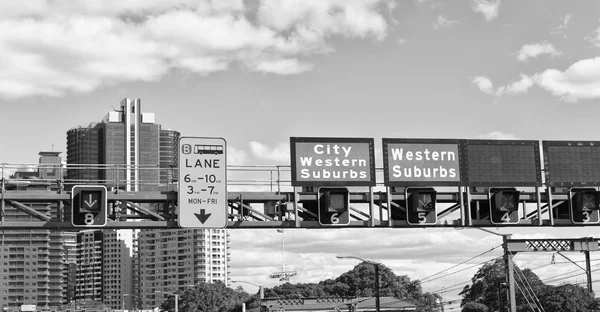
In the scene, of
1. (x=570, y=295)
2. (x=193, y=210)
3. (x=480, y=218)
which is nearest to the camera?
(x=193, y=210)

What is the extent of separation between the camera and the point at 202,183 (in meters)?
29.9

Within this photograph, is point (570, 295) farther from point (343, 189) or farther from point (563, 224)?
point (343, 189)

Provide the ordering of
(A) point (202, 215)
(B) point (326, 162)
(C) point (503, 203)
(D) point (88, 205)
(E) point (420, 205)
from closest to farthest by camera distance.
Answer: (A) point (202, 215) → (D) point (88, 205) → (B) point (326, 162) → (E) point (420, 205) → (C) point (503, 203)

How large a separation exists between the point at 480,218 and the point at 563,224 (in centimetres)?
353

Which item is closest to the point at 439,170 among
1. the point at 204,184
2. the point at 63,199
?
the point at 204,184

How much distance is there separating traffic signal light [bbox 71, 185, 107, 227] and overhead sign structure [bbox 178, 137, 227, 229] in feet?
9.95

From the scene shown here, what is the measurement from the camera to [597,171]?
35.6 m

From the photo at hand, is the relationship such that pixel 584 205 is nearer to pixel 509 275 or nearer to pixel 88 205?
pixel 509 275

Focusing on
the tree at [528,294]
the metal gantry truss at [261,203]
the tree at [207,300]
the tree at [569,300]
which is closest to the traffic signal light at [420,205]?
the metal gantry truss at [261,203]

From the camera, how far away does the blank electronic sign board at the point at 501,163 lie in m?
33.8

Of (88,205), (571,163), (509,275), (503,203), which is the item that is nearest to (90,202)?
(88,205)

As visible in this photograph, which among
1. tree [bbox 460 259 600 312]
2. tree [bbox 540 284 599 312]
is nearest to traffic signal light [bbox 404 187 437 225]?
tree [bbox 460 259 600 312]

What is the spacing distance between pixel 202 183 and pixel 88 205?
4.21 m

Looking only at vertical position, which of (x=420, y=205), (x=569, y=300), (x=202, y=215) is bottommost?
(x=569, y=300)
